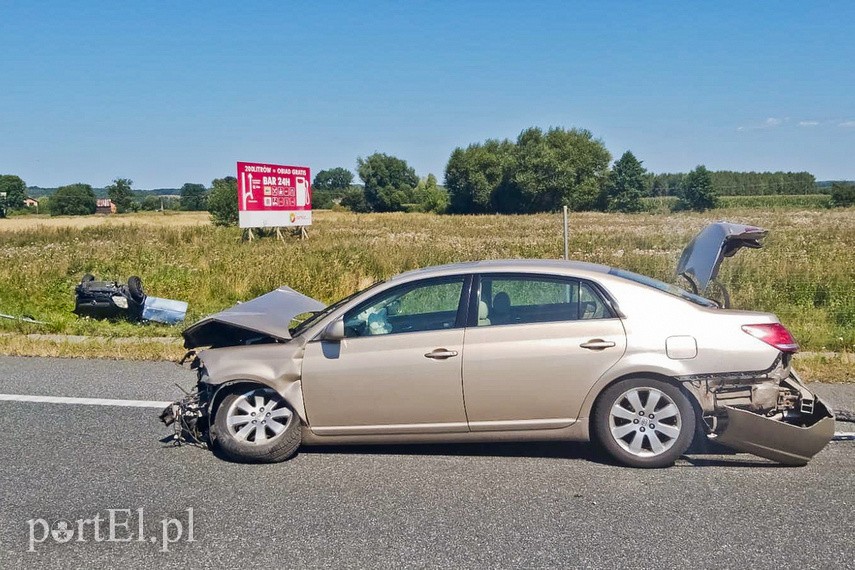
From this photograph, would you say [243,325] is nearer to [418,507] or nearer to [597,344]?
[418,507]

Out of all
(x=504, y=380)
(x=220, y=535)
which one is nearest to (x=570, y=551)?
(x=504, y=380)

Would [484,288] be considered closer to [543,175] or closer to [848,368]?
[848,368]

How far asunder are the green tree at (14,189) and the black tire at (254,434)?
3705 inches

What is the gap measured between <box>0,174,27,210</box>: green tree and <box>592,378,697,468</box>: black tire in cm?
9577

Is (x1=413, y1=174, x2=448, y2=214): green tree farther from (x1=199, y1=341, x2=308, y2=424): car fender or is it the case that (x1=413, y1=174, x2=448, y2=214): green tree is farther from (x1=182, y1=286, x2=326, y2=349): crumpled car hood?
(x1=199, y1=341, x2=308, y2=424): car fender

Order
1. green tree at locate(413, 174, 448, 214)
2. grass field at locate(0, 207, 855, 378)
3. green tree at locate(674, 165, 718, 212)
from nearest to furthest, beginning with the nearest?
grass field at locate(0, 207, 855, 378) < green tree at locate(674, 165, 718, 212) < green tree at locate(413, 174, 448, 214)

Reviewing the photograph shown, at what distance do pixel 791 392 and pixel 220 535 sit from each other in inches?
155

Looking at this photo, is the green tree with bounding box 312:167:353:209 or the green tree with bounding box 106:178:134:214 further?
the green tree with bounding box 312:167:353:209

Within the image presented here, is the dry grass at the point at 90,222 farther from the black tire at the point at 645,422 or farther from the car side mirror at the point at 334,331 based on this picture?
the black tire at the point at 645,422

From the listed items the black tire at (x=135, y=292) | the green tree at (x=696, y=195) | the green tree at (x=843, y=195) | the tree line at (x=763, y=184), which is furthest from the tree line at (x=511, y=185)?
the black tire at (x=135, y=292)

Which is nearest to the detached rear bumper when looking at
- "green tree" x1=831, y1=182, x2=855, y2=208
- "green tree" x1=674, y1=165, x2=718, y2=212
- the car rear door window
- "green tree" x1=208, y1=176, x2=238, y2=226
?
the car rear door window

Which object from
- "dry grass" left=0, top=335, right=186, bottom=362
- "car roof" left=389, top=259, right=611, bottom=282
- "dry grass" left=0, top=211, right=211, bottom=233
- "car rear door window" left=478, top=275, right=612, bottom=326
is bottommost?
"dry grass" left=0, top=335, right=186, bottom=362

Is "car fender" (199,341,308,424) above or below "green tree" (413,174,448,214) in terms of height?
below

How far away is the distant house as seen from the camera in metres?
86.8
